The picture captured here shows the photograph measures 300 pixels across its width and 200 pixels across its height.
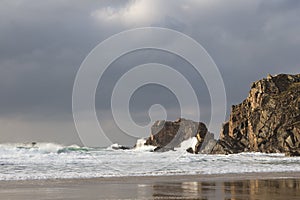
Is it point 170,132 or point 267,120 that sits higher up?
point 170,132

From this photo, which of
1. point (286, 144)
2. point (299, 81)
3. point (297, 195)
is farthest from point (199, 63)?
point (299, 81)

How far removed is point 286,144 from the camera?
57.8 metres

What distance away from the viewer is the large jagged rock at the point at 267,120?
5923 centimetres

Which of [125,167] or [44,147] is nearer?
[125,167]

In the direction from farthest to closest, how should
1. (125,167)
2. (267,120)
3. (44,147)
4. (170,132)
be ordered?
(170,132) < (44,147) < (267,120) < (125,167)

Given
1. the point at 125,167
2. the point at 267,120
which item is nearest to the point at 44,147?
the point at 267,120

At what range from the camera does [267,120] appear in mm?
62812

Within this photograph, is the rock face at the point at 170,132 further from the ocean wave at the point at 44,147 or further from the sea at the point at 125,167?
the sea at the point at 125,167

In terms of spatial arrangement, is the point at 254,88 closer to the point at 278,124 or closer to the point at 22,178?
the point at 278,124

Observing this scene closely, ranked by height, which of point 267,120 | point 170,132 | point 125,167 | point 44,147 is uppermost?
point 170,132

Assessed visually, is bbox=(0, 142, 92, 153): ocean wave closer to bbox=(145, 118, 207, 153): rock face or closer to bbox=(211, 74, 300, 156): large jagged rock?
bbox=(145, 118, 207, 153): rock face

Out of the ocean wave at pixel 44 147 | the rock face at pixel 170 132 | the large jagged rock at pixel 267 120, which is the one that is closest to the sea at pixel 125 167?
the large jagged rock at pixel 267 120

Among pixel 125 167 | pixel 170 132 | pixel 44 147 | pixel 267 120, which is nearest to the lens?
pixel 125 167

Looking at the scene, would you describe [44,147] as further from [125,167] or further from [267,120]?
[125,167]
